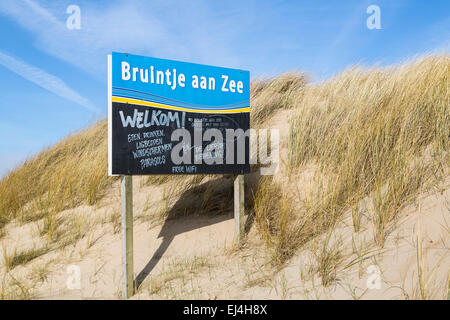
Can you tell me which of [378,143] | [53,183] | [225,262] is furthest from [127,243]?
[53,183]

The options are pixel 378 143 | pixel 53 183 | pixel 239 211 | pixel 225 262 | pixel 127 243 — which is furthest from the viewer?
pixel 53 183

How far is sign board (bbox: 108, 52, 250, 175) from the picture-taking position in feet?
14.0

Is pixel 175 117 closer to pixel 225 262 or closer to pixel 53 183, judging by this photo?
pixel 225 262

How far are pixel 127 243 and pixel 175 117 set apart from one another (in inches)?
69.7

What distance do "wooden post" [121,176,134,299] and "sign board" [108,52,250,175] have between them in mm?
231

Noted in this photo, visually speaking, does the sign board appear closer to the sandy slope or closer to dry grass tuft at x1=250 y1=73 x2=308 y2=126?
the sandy slope

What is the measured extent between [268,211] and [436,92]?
3.60 metres

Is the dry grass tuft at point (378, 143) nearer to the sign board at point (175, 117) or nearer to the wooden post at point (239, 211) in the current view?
the wooden post at point (239, 211)

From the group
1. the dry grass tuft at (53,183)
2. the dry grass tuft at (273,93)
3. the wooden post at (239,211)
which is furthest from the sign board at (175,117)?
the dry grass tuft at (273,93)

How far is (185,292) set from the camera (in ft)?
13.1

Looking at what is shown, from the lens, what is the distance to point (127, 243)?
4234mm

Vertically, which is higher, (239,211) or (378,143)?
(378,143)
